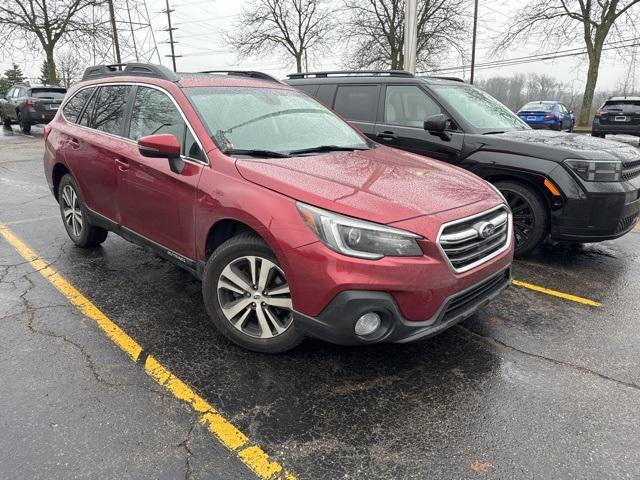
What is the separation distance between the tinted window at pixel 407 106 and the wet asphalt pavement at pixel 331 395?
249cm

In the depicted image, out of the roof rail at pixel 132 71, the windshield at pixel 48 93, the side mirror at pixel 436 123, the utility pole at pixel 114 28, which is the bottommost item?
the side mirror at pixel 436 123

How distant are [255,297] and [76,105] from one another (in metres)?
3.44

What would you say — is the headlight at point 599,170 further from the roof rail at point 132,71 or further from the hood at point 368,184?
the roof rail at point 132,71

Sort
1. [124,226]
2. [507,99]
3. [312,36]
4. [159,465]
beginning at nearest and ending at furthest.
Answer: [159,465] < [124,226] < [312,36] < [507,99]

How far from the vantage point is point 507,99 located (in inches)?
1721

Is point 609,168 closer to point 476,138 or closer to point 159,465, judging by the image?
point 476,138

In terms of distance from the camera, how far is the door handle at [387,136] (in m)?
5.81

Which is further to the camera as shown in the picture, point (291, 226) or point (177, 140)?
point (177, 140)

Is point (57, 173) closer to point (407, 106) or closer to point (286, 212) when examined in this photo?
point (286, 212)

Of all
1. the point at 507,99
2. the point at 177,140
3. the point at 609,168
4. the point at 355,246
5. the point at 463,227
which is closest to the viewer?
the point at 355,246

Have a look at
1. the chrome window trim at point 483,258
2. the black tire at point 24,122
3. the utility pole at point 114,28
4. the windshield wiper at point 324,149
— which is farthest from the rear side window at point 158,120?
the utility pole at point 114,28

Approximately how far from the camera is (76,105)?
4.95 m

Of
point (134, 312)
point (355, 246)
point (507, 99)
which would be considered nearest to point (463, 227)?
point (355, 246)

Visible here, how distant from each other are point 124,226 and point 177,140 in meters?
1.23
